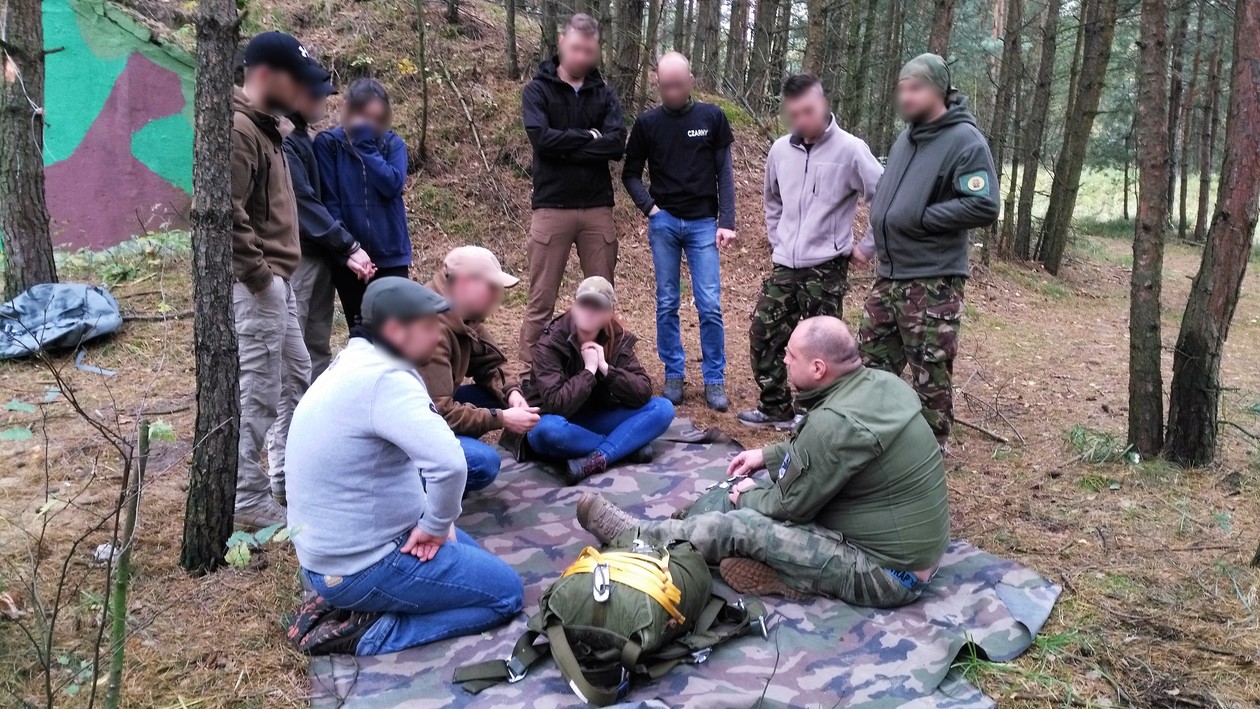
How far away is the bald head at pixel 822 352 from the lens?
3.04m

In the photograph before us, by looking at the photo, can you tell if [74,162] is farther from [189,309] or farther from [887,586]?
[887,586]

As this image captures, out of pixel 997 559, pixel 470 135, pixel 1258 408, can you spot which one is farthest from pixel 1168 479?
pixel 470 135

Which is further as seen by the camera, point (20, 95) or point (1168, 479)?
point (20, 95)

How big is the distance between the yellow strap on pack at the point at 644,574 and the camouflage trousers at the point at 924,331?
6.95ft

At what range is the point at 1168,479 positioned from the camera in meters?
4.11

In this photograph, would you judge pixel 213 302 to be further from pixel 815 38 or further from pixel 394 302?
pixel 815 38

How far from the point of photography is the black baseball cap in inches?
127

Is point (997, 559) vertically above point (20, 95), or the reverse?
point (20, 95)

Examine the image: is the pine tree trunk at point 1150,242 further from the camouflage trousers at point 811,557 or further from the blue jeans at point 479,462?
the blue jeans at point 479,462

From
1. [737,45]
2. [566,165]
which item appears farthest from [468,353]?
[737,45]

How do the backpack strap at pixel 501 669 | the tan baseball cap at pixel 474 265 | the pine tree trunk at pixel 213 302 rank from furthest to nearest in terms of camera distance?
the tan baseball cap at pixel 474 265 < the pine tree trunk at pixel 213 302 < the backpack strap at pixel 501 669

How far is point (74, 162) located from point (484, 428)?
6728 millimetres

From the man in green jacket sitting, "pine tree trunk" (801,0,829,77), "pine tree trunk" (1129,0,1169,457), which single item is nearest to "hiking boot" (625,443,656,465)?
the man in green jacket sitting

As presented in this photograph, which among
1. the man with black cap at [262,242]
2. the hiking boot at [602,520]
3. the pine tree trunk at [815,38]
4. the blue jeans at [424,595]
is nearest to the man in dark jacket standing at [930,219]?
the hiking boot at [602,520]
